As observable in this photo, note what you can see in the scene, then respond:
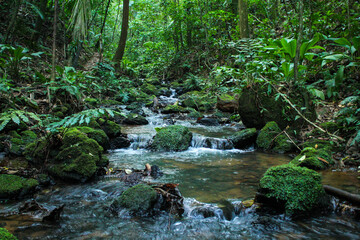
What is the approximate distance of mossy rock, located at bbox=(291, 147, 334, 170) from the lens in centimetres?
386

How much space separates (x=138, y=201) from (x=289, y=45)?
152 inches

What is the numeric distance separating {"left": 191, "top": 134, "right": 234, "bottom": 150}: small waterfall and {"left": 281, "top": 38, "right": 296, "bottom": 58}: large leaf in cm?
239

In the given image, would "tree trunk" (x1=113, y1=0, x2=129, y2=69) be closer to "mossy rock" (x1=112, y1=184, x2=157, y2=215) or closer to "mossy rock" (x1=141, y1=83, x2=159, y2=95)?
"mossy rock" (x1=141, y1=83, x2=159, y2=95)

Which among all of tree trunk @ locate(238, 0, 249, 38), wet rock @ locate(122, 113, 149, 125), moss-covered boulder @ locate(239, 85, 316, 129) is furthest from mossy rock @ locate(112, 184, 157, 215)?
tree trunk @ locate(238, 0, 249, 38)

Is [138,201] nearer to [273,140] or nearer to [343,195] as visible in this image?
[343,195]

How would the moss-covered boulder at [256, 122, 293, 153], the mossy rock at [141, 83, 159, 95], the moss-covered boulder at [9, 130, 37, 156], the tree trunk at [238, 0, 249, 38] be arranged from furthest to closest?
the mossy rock at [141, 83, 159, 95] → the tree trunk at [238, 0, 249, 38] → the moss-covered boulder at [256, 122, 293, 153] → the moss-covered boulder at [9, 130, 37, 156]

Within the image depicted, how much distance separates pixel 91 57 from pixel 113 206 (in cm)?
1178

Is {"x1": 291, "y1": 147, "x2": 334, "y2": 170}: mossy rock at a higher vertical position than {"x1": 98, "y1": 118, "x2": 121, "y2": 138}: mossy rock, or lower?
lower

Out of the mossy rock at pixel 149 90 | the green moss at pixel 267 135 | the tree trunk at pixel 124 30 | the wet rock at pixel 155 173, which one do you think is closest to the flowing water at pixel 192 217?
the wet rock at pixel 155 173

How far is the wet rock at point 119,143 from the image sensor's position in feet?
18.8

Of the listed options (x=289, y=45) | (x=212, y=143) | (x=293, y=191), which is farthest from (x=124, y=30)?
(x=293, y=191)

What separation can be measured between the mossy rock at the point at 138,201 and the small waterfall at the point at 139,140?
3053 millimetres

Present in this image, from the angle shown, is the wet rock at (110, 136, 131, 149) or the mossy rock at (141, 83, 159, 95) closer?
the wet rock at (110, 136, 131, 149)

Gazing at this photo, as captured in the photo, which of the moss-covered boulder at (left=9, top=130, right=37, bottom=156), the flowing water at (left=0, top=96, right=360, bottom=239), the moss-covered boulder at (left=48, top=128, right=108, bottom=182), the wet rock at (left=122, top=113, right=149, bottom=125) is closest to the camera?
the flowing water at (left=0, top=96, right=360, bottom=239)
